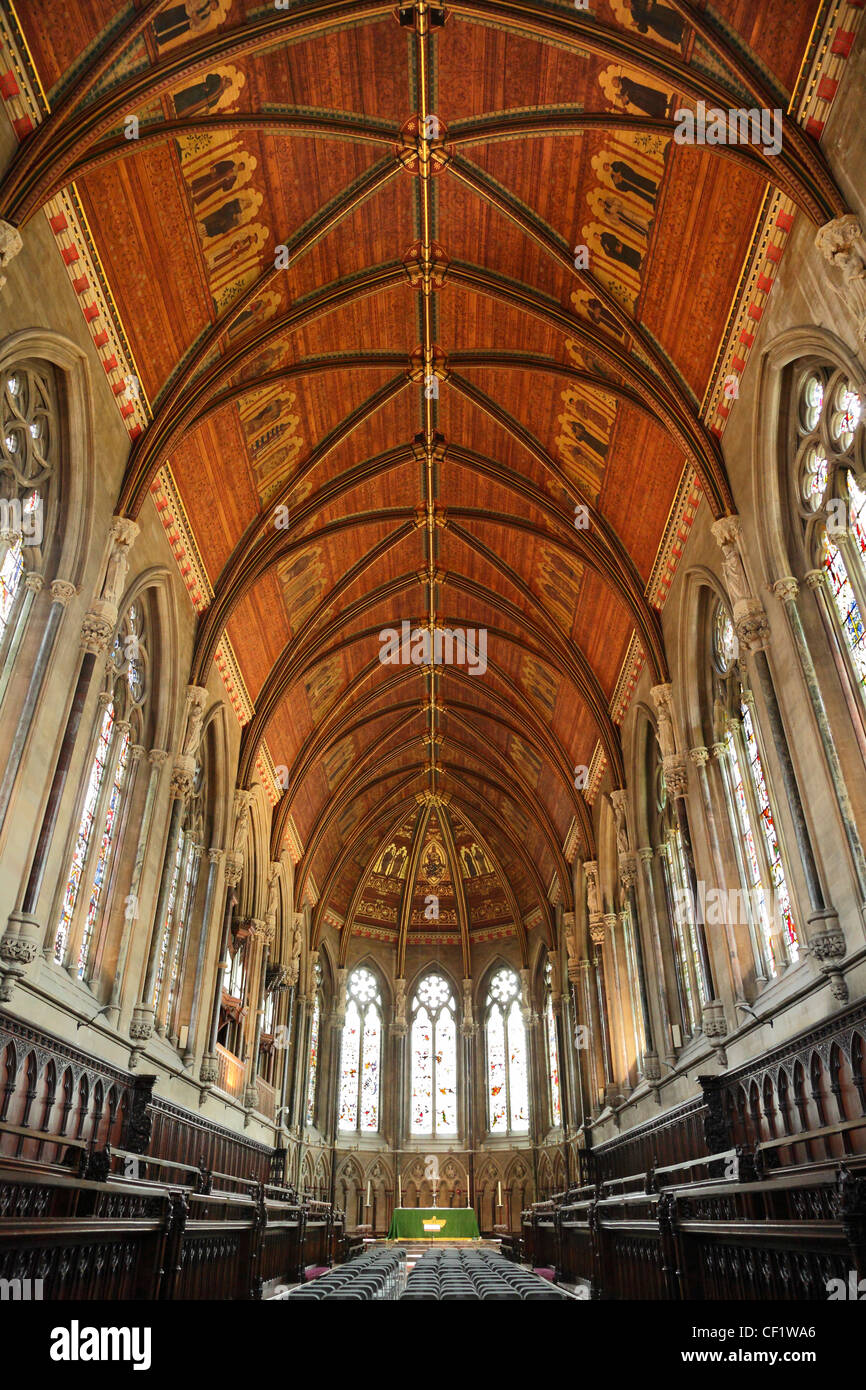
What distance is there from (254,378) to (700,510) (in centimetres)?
823

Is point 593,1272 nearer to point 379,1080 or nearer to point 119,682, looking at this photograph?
point 119,682

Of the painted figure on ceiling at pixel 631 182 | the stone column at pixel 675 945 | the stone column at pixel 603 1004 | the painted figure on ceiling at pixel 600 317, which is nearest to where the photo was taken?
the painted figure on ceiling at pixel 631 182

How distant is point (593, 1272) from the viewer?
15492 millimetres

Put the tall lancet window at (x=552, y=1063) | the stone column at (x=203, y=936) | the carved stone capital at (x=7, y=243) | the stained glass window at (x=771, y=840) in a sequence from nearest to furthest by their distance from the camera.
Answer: the carved stone capital at (x=7, y=243), the stained glass window at (x=771, y=840), the stone column at (x=203, y=936), the tall lancet window at (x=552, y=1063)

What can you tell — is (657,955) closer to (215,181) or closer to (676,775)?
(676,775)

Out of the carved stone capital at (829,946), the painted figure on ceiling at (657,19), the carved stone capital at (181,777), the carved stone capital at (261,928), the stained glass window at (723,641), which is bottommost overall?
the carved stone capital at (829,946)

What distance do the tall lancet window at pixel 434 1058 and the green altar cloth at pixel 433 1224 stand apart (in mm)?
5444

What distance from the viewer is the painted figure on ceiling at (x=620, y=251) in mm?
14352

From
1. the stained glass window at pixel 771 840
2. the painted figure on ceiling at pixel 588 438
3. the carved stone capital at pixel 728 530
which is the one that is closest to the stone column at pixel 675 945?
the stained glass window at pixel 771 840

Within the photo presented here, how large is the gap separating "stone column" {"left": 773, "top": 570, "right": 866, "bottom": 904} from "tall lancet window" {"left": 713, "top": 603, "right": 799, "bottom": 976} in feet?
5.51

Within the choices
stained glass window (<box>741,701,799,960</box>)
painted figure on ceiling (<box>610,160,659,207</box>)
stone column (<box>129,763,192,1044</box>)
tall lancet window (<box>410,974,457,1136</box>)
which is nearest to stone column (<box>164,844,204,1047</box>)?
stone column (<box>129,763,192,1044</box>)

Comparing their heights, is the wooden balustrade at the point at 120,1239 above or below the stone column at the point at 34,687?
below

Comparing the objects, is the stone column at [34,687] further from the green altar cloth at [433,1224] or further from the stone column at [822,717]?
the green altar cloth at [433,1224]
